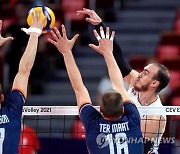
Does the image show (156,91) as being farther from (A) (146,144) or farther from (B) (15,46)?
(B) (15,46)

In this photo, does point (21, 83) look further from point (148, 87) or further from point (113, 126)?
point (148, 87)

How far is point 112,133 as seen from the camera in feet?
23.5

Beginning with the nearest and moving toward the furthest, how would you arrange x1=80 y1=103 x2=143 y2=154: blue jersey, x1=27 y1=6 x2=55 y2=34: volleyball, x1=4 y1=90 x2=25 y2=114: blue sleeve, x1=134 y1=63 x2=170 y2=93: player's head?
x1=80 y1=103 x2=143 y2=154: blue jersey → x1=4 y1=90 x2=25 y2=114: blue sleeve → x1=27 y1=6 x2=55 y2=34: volleyball → x1=134 y1=63 x2=170 y2=93: player's head

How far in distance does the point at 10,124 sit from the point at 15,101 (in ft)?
0.78

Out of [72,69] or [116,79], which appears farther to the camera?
[72,69]

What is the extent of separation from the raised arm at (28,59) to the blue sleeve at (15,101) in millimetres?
62

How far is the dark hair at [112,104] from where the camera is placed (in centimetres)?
702

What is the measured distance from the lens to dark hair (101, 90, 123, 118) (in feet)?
23.0

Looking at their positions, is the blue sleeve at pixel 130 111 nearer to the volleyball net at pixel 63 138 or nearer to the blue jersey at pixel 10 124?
the blue jersey at pixel 10 124

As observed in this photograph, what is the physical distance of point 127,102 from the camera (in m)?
7.39

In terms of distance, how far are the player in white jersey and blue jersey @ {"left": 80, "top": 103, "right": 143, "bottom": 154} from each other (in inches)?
48.1

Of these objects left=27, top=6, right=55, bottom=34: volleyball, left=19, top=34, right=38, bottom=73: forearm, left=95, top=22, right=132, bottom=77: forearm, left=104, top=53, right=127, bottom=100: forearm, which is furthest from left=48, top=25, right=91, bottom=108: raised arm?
left=95, top=22, right=132, bottom=77: forearm

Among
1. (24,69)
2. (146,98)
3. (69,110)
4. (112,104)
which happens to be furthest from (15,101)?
(146,98)

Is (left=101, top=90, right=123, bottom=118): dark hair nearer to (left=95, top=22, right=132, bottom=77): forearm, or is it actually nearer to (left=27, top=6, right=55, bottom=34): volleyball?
(left=27, top=6, right=55, bottom=34): volleyball
